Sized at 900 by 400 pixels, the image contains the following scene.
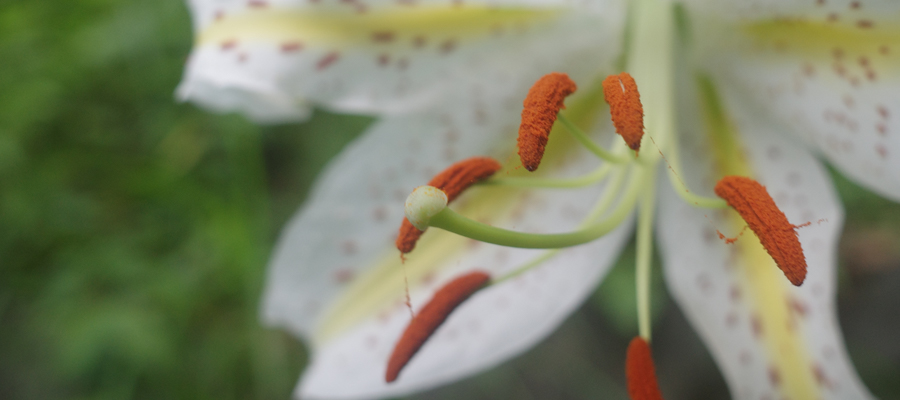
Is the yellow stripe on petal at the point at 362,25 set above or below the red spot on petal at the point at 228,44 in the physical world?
above

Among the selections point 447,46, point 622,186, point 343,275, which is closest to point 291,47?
point 447,46

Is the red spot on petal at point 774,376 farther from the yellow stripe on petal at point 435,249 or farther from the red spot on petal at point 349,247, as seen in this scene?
the red spot on petal at point 349,247

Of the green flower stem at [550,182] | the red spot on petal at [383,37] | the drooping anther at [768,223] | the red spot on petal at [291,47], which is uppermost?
the red spot on petal at [383,37]

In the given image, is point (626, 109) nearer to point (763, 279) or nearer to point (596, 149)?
point (596, 149)

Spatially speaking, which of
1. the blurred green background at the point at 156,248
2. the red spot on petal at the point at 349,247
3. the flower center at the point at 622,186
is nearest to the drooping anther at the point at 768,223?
the flower center at the point at 622,186

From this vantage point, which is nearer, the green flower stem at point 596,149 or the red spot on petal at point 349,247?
the green flower stem at point 596,149

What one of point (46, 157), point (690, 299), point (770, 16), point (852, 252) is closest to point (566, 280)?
point (690, 299)

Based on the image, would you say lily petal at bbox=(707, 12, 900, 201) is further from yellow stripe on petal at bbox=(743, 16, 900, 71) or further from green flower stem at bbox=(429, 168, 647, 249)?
green flower stem at bbox=(429, 168, 647, 249)
